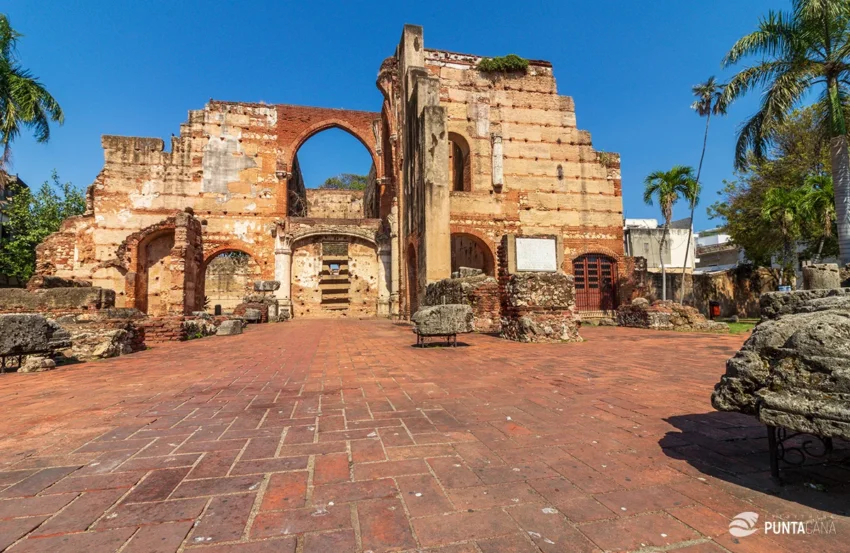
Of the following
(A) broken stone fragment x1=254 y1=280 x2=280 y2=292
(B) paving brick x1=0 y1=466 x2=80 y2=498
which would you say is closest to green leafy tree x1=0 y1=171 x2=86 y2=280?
(A) broken stone fragment x1=254 y1=280 x2=280 y2=292

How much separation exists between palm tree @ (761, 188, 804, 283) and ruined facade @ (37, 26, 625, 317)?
5.73 metres

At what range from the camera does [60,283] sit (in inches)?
453

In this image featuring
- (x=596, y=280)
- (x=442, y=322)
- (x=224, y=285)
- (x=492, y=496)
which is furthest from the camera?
(x=224, y=285)

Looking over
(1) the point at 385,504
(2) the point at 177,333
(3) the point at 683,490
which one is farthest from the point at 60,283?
(3) the point at 683,490

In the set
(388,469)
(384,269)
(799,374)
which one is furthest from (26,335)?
(384,269)

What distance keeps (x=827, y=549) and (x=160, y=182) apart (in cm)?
2589

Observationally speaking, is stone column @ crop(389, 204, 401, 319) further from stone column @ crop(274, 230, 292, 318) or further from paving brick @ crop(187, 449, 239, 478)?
paving brick @ crop(187, 449, 239, 478)

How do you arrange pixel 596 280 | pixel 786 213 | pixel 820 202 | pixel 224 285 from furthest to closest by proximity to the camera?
pixel 224 285, pixel 596 280, pixel 786 213, pixel 820 202

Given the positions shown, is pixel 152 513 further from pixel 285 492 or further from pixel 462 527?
pixel 462 527

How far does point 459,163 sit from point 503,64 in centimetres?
510

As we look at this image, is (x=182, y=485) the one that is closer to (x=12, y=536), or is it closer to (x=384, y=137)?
(x=12, y=536)

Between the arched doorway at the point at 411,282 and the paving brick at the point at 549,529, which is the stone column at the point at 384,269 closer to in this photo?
the arched doorway at the point at 411,282

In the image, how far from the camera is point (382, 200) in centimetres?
2416

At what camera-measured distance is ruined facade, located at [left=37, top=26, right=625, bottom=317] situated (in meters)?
18.5
